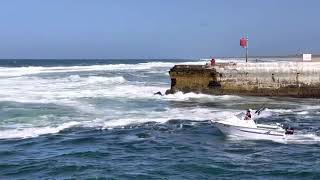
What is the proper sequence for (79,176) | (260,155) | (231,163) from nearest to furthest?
(79,176) → (231,163) → (260,155)

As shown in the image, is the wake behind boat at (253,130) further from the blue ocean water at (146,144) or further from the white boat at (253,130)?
the blue ocean water at (146,144)

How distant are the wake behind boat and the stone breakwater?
13.4 m

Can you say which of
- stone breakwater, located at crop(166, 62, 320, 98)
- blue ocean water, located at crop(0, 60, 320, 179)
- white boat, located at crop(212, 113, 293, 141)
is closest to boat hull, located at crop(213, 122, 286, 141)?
white boat, located at crop(212, 113, 293, 141)

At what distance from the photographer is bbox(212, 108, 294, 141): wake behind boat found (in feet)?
59.1

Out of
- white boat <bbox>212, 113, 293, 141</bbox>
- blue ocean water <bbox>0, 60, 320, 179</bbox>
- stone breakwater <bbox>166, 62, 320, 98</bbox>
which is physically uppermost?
stone breakwater <bbox>166, 62, 320, 98</bbox>

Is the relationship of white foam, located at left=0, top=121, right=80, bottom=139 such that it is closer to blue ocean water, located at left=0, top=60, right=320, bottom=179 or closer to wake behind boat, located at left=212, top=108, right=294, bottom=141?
blue ocean water, located at left=0, top=60, right=320, bottom=179

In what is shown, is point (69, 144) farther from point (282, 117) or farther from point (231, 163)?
point (282, 117)

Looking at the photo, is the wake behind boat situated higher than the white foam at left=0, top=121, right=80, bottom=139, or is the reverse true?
the wake behind boat

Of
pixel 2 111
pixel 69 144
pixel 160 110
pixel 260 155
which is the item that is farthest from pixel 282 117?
pixel 2 111

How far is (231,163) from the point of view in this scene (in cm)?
1488

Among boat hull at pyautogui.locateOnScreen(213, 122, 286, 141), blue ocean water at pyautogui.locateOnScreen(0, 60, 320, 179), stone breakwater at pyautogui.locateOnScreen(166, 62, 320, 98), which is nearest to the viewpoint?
blue ocean water at pyautogui.locateOnScreen(0, 60, 320, 179)

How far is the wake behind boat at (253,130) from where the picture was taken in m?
18.0

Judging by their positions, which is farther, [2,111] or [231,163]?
[2,111]

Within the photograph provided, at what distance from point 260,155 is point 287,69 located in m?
16.7
